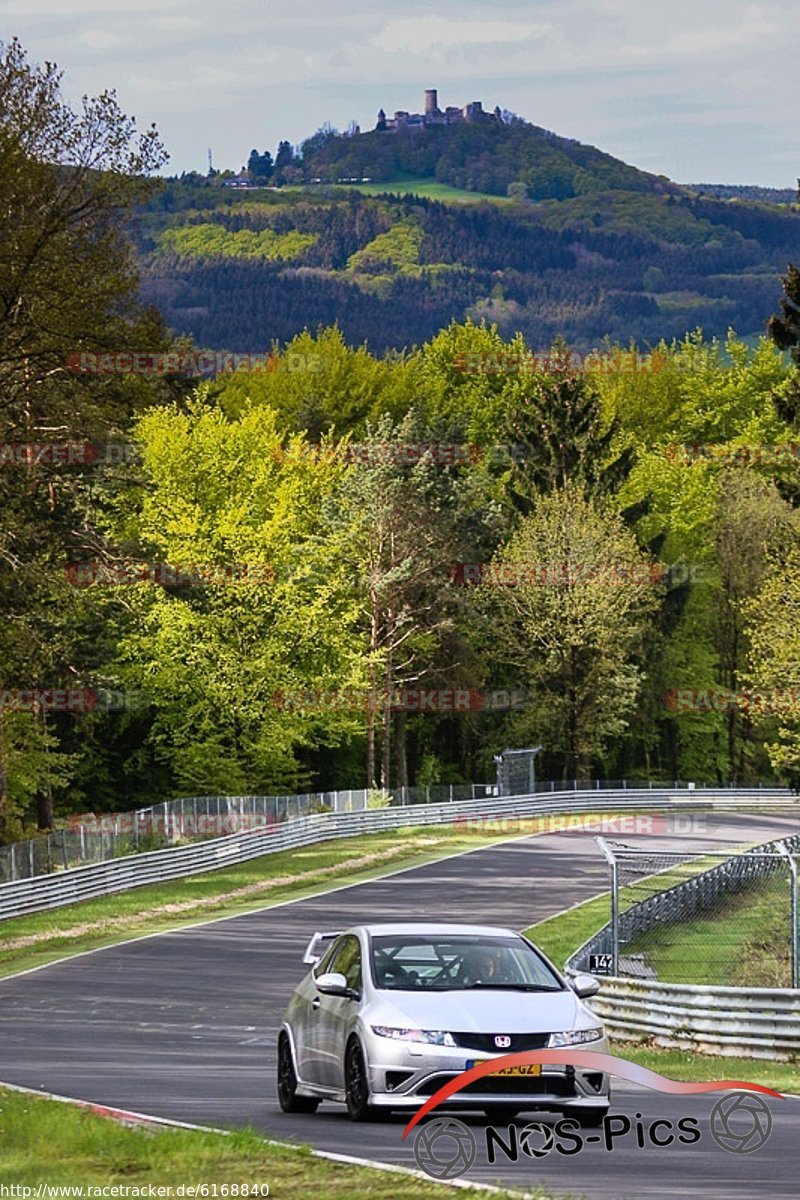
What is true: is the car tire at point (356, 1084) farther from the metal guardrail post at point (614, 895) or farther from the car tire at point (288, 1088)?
the metal guardrail post at point (614, 895)

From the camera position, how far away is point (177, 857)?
2232 inches

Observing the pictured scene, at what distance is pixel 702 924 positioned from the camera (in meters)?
27.6

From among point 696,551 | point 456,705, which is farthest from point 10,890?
point 696,551

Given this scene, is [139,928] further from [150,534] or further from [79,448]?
[150,534]

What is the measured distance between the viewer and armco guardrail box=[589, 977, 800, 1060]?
2211 centimetres

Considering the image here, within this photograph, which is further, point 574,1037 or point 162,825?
point 162,825

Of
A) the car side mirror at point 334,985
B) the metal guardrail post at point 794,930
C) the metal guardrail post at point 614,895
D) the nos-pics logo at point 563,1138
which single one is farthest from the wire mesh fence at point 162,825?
the nos-pics logo at point 563,1138

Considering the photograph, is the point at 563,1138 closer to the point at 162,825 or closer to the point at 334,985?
the point at 334,985

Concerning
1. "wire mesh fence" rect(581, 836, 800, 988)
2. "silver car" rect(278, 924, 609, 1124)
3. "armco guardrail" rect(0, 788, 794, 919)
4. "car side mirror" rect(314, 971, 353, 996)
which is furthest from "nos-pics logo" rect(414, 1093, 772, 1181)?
"armco guardrail" rect(0, 788, 794, 919)

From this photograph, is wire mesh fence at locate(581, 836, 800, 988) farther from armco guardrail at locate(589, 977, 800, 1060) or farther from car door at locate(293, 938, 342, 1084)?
car door at locate(293, 938, 342, 1084)

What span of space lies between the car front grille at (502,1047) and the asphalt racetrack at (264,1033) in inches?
21.3

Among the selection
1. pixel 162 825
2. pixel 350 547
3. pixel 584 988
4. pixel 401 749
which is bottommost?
pixel 401 749

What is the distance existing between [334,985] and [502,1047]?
152 centimetres

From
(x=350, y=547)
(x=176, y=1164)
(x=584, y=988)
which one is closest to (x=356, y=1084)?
(x=584, y=988)
